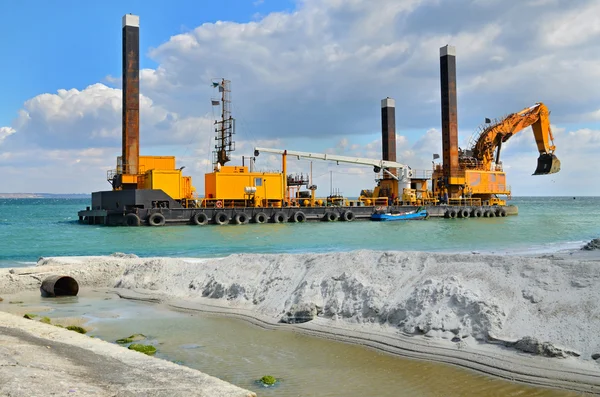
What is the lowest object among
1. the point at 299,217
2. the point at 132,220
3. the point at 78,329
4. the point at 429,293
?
the point at 78,329

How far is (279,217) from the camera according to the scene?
41812mm

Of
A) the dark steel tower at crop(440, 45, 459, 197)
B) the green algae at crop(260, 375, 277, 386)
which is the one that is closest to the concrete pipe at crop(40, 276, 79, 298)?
the green algae at crop(260, 375, 277, 386)

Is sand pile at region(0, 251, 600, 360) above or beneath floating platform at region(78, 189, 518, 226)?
beneath

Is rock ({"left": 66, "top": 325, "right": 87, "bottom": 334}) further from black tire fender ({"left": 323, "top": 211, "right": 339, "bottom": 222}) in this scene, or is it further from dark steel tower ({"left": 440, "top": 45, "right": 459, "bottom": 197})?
dark steel tower ({"left": 440, "top": 45, "right": 459, "bottom": 197})

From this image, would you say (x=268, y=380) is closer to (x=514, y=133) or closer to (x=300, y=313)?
(x=300, y=313)

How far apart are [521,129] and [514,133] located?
0.89 metres

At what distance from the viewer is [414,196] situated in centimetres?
4978

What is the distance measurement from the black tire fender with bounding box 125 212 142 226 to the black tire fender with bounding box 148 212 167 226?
2.28ft

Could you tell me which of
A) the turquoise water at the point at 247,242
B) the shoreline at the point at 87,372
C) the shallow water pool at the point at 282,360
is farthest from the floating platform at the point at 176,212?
the shoreline at the point at 87,372

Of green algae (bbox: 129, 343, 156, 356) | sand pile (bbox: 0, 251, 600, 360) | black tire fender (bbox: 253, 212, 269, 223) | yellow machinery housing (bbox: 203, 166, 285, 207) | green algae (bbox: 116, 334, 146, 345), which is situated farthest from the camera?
yellow machinery housing (bbox: 203, 166, 285, 207)

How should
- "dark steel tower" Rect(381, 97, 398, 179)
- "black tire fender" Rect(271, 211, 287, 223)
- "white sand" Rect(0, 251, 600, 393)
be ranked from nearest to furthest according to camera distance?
"white sand" Rect(0, 251, 600, 393) → "black tire fender" Rect(271, 211, 287, 223) → "dark steel tower" Rect(381, 97, 398, 179)

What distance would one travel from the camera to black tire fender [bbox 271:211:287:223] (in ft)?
136

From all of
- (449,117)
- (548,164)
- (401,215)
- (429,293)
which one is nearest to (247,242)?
(429,293)

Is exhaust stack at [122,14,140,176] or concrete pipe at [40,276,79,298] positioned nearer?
concrete pipe at [40,276,79,298]
